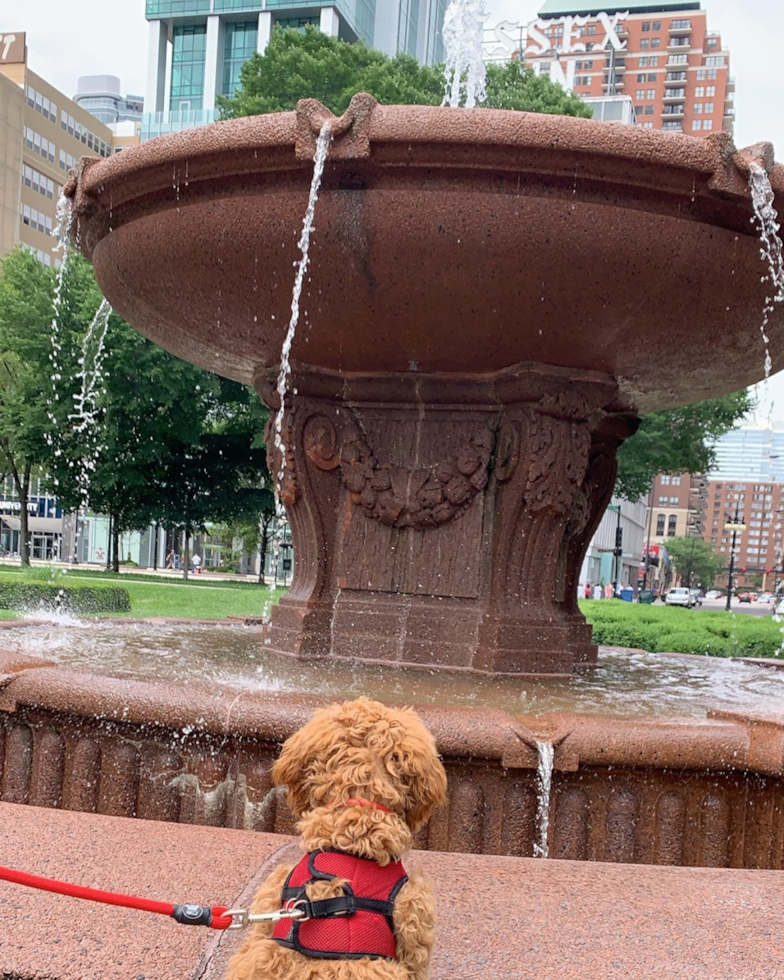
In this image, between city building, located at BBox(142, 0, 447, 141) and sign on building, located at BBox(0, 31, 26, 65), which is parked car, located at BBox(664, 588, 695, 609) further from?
sign on building, located at BBox(0, 31, 26, 65)

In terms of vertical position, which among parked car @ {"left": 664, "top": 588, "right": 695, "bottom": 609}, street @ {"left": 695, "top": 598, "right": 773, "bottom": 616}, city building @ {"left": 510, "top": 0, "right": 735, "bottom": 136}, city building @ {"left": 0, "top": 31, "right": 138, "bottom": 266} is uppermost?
city building @ {"left": 510, "top": 0, "right": 735, "bottom": 136}

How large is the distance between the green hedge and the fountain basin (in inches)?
482

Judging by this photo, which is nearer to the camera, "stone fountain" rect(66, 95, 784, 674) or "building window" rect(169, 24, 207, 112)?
"stone fountain" rect(66, 95, 784, 674)

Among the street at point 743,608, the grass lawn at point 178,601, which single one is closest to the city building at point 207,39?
the street at point 743,608

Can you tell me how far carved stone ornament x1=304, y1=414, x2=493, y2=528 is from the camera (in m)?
6.31

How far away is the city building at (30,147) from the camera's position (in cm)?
6469

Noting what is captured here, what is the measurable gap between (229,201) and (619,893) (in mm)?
3570

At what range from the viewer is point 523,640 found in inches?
Result: 239

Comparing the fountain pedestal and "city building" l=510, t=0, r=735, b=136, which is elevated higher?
"city building" l=510, t=0, r=735, b=136

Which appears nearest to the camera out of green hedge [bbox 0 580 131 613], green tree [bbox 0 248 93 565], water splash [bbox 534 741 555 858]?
water splash [bbox 534 741 555 858]

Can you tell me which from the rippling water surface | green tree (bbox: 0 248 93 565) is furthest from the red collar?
green tree (bbox: 0 248 93 565)

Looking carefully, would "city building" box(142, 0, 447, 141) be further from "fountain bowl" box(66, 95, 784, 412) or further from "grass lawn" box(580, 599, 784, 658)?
"fountain bowl" box(66, 95, 784, 412)

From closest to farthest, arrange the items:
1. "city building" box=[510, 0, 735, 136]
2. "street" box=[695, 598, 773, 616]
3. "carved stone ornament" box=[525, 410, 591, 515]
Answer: "carved stone ornament" box=[525, 410, 591, 515], "street" box=[695, 598, 773, 616], "city building" box=[510, 0, 735, 136]

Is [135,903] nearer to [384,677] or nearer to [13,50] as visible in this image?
[384,677]
